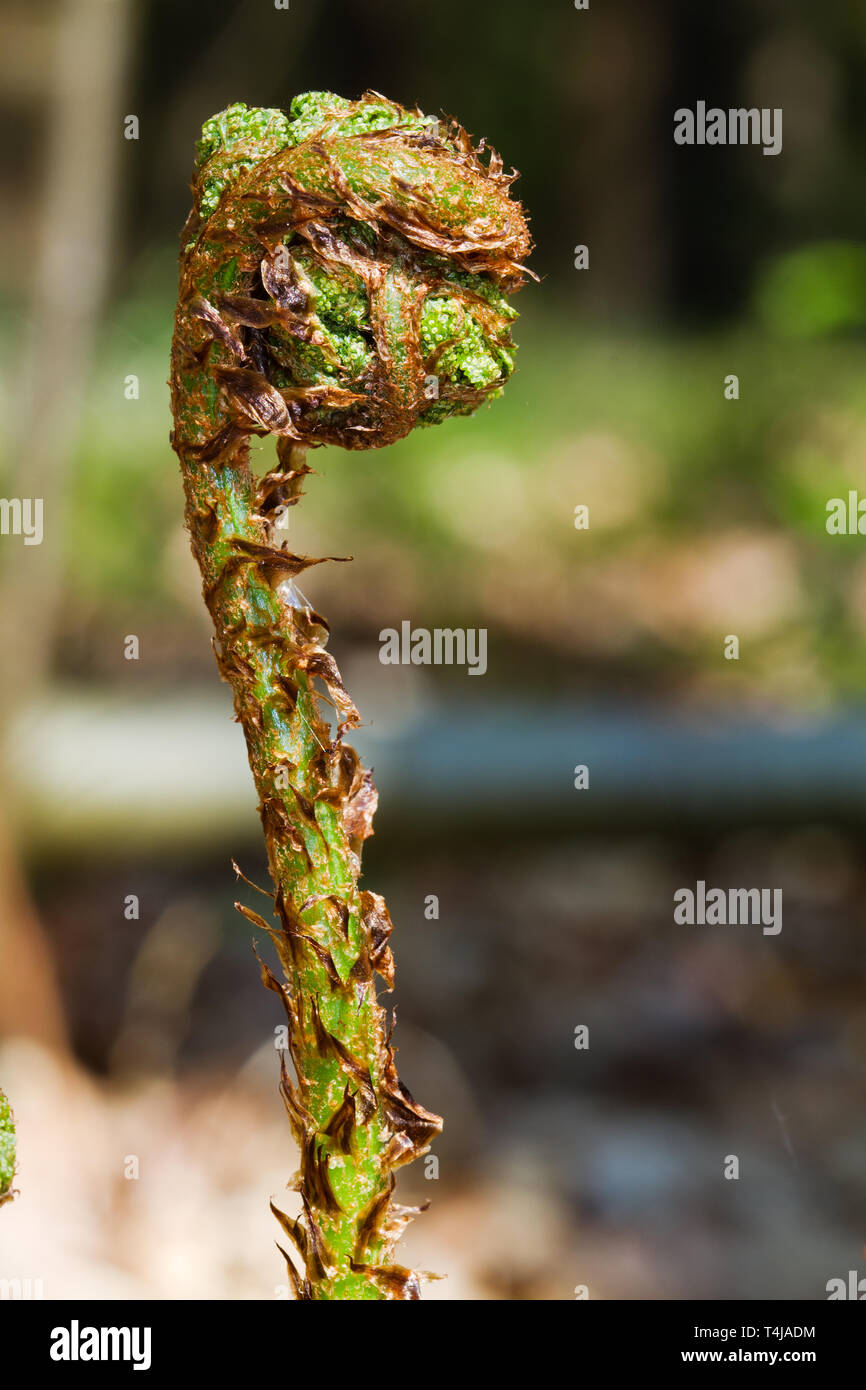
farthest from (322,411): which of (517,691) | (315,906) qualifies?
(517,691)

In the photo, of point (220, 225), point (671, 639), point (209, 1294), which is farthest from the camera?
point (671, 639)

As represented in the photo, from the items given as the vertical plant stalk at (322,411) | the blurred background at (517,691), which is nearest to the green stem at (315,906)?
the vertical plant stalk at (322,411)

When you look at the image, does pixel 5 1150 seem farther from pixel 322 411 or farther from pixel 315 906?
pixel 322 411

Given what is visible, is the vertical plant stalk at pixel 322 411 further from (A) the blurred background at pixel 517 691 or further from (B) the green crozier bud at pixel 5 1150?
(A) the blurred background at pixel 517 691

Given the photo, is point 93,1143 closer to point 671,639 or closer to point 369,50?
point 671,639

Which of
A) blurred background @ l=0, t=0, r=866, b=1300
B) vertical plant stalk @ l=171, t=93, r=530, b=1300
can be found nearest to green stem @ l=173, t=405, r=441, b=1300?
vertical plant stalk @ l=171, t=93, r=530, b=1300

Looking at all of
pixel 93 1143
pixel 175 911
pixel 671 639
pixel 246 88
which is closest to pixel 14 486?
pixel 93 1143
